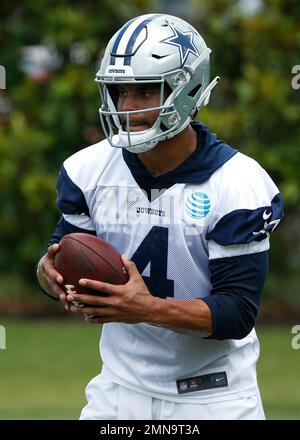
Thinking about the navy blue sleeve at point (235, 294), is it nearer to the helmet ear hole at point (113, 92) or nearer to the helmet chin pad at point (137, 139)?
the helmet chin pad at point (137, 139)

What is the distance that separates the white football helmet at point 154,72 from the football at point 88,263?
1.35ft

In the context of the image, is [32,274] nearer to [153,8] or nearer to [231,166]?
[153,8]

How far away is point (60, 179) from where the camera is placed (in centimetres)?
479

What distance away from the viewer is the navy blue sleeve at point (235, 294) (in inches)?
171

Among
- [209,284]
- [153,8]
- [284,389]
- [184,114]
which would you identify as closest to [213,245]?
[209,284]

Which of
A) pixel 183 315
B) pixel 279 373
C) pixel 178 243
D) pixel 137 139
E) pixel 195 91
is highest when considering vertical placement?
pixel 195 91

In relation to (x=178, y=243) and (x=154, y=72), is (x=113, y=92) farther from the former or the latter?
(x=178, y=243)

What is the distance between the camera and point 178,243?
14.8 ft

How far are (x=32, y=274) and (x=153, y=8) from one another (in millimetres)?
3200

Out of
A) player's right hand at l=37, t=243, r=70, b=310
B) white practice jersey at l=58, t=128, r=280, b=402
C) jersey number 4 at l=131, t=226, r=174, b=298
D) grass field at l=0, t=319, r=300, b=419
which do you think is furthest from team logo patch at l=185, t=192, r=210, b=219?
grass field at l=0, t=319, r=300, b=419

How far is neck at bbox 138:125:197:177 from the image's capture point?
15.2 ft

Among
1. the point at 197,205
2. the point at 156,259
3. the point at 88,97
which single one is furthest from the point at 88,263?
the point at 88,97

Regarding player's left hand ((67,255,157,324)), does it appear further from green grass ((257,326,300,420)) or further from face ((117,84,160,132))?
green grass ((257,326,300,420))

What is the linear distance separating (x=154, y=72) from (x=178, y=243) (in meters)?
0.68
